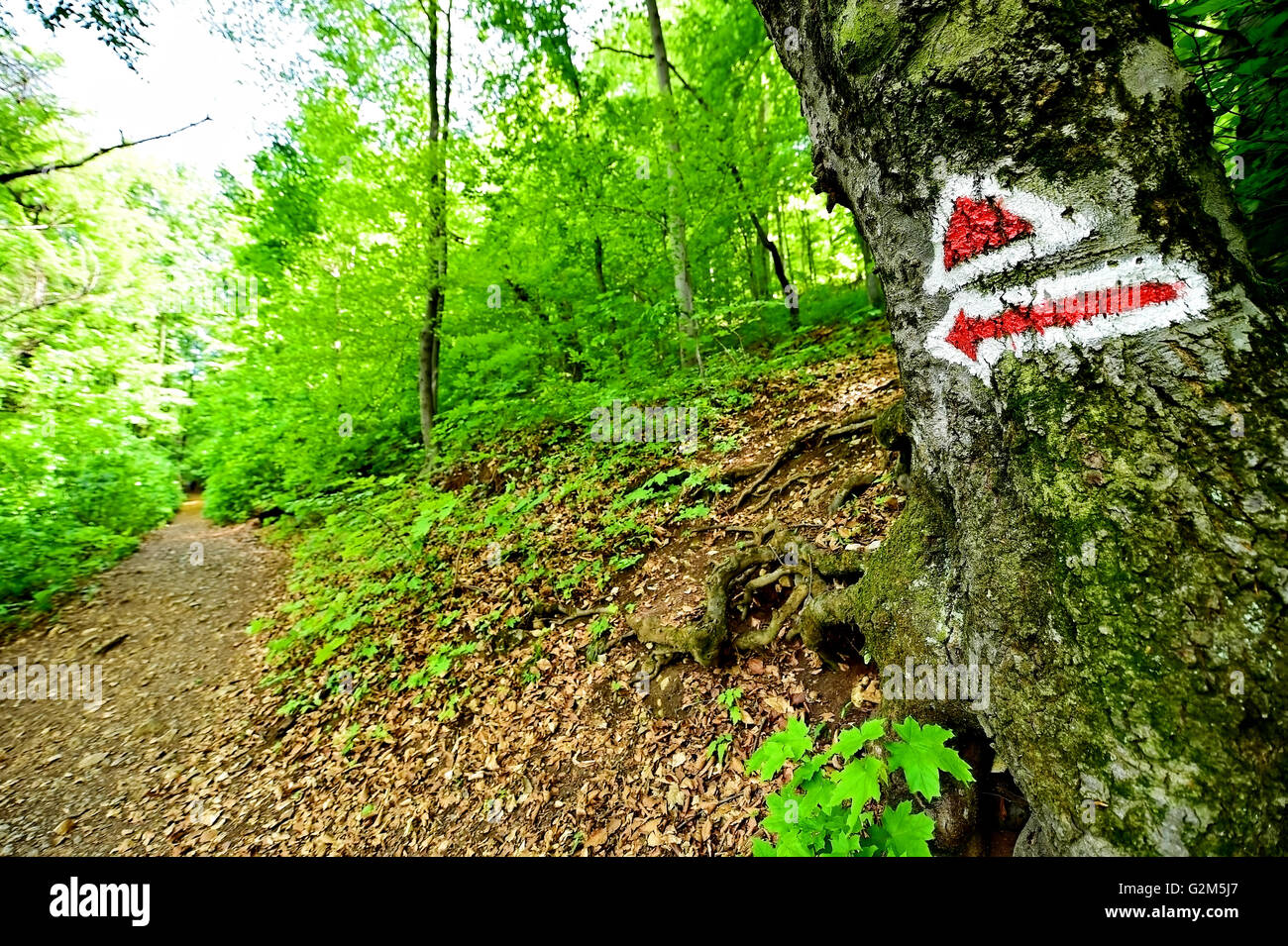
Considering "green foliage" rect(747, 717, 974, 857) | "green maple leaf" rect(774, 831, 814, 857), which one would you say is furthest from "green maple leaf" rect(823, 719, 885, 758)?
"green maple leaf" rect(774, 831, 814, 857)

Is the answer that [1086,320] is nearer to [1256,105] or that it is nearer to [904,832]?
[904,832]

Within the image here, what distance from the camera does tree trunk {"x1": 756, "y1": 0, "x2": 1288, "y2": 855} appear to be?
3.67 feet

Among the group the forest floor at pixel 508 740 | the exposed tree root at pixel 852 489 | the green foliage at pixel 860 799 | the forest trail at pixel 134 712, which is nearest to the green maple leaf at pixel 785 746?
the green foliage at pixel 860 799

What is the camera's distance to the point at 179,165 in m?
10.8

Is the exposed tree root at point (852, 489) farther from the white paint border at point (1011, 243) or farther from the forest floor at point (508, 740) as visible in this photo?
the white paint border at point (1011, 243)

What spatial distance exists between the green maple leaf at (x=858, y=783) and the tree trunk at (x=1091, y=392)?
0.44m

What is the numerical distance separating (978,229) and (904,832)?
6.47 feet

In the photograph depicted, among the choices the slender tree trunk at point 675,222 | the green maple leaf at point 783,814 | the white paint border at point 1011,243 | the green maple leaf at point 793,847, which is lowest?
the green maple leaf at point 793,847

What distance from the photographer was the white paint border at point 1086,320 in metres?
1.24

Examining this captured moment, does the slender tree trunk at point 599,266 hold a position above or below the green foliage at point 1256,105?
above

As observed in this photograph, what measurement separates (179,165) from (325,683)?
12738mm

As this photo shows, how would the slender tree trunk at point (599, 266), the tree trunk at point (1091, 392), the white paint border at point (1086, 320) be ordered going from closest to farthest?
the tree trunk at point (1091, 392) → the white paint border at point (1086, 320) → the slender tree trunk at point (599, 266)
